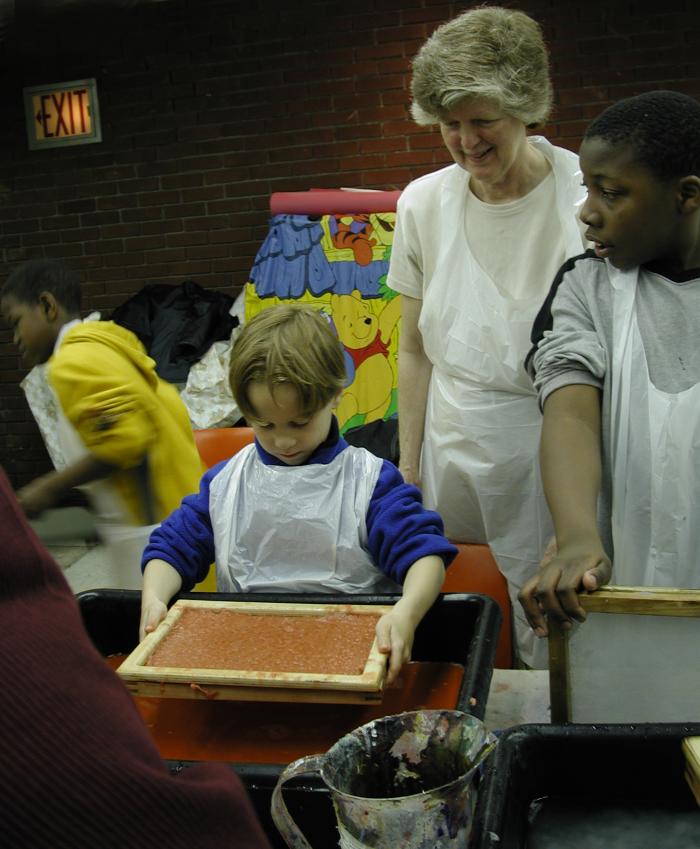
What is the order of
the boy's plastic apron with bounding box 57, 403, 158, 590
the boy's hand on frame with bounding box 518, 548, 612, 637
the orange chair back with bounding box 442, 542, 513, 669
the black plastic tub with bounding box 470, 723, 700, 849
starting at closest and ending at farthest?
the black plastic tub with bounding box 470, 723, 700, 849
the boy's hand on frame with bounding box 518, 548, 612, 637
the orange chair back with bounding box 442, 542, 513, 669
the boy's plastic apron with bounding box 57, 403, 158, 590

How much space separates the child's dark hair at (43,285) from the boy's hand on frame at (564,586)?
6.83ft

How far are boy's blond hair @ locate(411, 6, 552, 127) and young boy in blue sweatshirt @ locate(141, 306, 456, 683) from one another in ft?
1.99

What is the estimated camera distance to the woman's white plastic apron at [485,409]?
2189mm

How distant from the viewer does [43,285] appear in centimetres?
281

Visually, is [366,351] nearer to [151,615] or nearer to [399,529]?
[399,529]

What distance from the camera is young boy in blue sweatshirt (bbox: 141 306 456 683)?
1641 millimetres

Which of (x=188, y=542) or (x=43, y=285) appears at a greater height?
(x=43, y=285)

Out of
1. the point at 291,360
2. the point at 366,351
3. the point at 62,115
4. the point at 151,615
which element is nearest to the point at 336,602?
the point at 151,615

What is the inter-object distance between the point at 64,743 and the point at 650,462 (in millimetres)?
1194

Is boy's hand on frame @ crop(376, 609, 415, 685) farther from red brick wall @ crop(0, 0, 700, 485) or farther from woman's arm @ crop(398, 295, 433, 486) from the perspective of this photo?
red brick wall @ crop(0, 0, 700, 485)

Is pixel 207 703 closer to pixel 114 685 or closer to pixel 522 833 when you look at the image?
pixel 522 833

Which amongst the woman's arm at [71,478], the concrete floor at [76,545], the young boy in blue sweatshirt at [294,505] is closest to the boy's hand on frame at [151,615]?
the young boy in blue sweatshirt at [294,505]

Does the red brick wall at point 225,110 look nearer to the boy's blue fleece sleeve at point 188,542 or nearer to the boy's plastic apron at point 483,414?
the boy's plastic apron at point 483,414

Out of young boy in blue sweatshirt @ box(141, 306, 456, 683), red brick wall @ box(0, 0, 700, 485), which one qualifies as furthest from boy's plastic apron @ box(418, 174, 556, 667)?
red brick wall @ box(0, 0, 700, 485)
